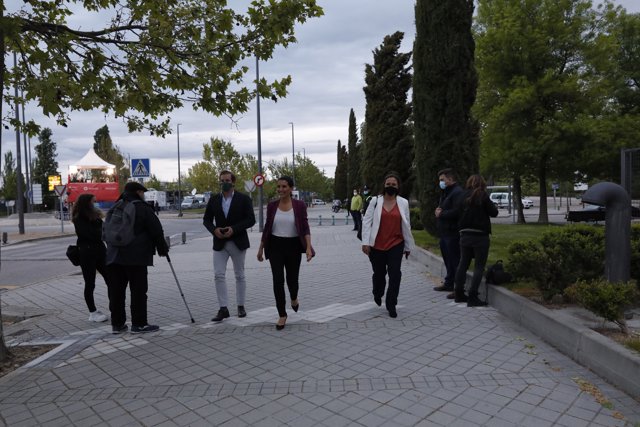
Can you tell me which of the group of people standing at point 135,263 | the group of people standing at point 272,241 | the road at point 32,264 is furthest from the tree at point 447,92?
the road at point 32,264

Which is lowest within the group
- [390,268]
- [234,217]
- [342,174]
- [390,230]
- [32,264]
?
[32,264]

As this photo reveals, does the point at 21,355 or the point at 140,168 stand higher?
the point at 140,168

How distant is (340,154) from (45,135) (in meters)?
42.8

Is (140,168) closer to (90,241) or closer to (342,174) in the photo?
(90,241)

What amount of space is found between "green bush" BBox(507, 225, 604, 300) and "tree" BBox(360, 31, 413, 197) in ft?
76.1

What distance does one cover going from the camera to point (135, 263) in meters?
5.57

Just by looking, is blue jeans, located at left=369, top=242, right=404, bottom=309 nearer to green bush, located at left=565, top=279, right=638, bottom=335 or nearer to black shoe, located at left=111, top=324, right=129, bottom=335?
green bush, located at left=565, top=279, right=638, bottom=335

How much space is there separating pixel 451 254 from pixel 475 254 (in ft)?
2.88

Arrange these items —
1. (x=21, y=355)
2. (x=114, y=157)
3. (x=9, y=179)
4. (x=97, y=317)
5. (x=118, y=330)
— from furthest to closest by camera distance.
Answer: (x=9, y=179) < (x=114, y=157) < (x=97, y=317) < (x=118, y=330) < (x=21, y=355)

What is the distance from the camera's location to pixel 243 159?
6556 centimetres

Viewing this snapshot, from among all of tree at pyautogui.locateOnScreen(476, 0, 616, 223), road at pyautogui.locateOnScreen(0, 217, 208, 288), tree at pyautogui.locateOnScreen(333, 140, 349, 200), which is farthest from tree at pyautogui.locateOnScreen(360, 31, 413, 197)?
tree at pyautogui.locateOnScreen(333, 140, 349, 200)

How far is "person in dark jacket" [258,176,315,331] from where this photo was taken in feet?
18.5

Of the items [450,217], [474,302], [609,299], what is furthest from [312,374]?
[450,217]

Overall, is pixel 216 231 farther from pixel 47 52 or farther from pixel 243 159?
pixel 243 159
